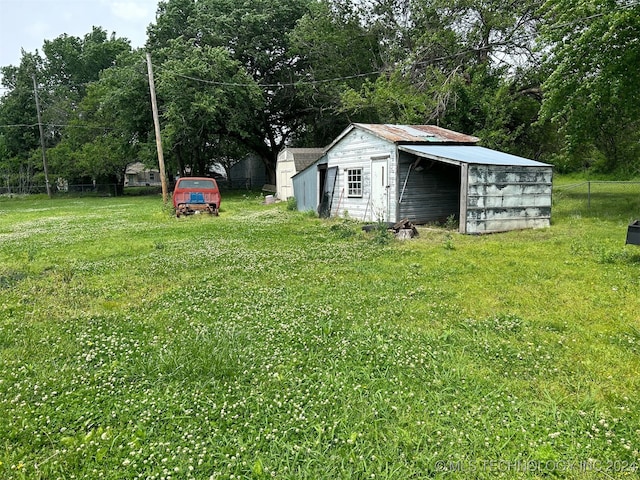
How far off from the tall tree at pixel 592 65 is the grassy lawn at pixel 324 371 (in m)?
7.84

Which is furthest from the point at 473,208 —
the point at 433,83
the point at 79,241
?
the point at 433,83

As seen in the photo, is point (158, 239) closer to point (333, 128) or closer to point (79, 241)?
point (79, 241)

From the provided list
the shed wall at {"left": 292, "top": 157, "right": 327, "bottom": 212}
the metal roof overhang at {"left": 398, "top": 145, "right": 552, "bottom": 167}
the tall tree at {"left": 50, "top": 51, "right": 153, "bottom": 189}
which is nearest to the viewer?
the metal roof overhang at {"left": 398, "top": 145, "right": 552, "bottom": 167}

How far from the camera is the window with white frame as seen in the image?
47.0 ft

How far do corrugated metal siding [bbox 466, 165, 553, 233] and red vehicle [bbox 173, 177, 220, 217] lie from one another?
11.1m

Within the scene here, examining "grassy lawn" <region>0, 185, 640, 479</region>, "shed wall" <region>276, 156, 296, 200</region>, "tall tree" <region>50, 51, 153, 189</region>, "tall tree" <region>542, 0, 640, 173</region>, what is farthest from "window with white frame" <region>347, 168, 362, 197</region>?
"tall tree" <region>50, 51, 153, 189</region>

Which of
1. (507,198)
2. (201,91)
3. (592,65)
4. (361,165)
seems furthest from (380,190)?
(201,91)

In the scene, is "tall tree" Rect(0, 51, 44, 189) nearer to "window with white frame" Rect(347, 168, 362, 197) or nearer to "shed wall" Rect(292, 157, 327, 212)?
"shed wall" Rect(292, 157, 327, 212)

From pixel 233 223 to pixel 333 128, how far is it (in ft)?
71.1

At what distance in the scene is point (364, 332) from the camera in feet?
14.7

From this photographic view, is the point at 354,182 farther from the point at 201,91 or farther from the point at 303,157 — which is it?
the point at 201,91

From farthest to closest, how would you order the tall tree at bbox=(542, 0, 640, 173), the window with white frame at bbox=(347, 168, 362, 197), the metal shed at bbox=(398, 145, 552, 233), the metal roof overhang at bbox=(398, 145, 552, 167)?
the window with white frame at bbox=(347, 168, 362, 197)
the tall tree at bbox=(542, 0, 640, 173)
the metal roof overhang at bbox=(398, 145, 552, 167)
the metal shed at bbox=(398, 145, 552, 233)

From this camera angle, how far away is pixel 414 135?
13688 mm

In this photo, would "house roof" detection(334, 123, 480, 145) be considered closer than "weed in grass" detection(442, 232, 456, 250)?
No
